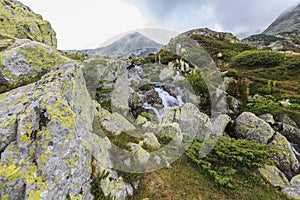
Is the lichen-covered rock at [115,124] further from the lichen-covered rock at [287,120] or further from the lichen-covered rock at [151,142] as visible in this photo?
the lichen-covered rock at [287,120]

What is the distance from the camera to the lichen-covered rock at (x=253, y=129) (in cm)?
1090

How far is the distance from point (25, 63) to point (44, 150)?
4.97 m

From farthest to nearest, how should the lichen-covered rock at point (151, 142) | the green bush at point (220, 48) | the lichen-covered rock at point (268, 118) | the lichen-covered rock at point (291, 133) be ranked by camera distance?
the green bush at point (220, 48) < the lichen-covered rock at point (268, 118) < the lichen-covered rock at point (291, 133) < the lichen-covered rock at point (151, 142)

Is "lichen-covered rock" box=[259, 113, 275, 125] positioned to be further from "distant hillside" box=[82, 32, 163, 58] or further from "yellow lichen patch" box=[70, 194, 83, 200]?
"distant hillside" box=[82, 32, 163, 58]

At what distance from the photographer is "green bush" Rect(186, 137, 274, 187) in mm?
6930

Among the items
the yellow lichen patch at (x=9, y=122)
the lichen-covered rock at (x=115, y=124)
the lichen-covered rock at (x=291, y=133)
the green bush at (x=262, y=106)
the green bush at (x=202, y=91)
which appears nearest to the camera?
the yellow lichen patch at (x=9, y=122)

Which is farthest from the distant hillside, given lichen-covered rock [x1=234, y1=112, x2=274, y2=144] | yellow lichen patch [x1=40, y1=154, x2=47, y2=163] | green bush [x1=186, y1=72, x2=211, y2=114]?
yellow lichen patch [x1=40, y1=154, x2=47, y2=163]

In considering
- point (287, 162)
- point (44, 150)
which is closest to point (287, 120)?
point (287, 162)

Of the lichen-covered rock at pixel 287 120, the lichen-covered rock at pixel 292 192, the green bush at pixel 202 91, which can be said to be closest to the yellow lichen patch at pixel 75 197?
the lichen-covered rock at pixel 292 192

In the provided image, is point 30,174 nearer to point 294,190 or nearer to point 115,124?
point 115,124

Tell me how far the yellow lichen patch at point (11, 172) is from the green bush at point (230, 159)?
652cm

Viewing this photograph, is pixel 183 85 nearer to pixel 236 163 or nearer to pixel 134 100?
pixel 134 100

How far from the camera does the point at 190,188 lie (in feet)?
21.3

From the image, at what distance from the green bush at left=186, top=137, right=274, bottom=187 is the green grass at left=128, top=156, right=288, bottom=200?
33cm
